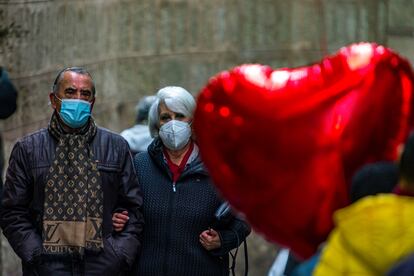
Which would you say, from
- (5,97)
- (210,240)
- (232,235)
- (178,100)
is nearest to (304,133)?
(210,240)

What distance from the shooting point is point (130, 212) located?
789 cm

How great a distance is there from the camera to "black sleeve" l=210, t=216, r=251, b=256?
7930mm

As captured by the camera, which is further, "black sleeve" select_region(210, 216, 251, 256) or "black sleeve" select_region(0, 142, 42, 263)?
"black sleeve" select_region(210, 216, 251, 256)

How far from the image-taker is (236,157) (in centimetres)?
580

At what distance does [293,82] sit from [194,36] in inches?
300

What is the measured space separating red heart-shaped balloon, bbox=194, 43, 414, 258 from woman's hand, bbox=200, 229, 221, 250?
6.40ft

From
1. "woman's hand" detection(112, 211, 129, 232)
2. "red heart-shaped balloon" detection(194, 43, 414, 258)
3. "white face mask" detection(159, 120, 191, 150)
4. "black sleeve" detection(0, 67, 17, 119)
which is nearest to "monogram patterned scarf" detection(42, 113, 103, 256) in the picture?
"woman's hand" detection(112, 211, 129, 232)

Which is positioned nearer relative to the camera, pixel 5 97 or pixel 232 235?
pixel 232 235

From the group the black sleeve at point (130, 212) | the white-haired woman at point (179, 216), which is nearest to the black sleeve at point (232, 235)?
the white-haired woman at point (179, 216)

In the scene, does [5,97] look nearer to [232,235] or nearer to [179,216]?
[179,216]

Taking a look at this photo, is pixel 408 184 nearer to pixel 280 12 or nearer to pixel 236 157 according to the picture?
pixel 236 157

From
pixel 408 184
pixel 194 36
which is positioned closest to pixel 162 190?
pixel 408 184

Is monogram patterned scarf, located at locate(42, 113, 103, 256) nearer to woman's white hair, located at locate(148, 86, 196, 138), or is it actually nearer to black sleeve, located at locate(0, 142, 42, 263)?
black sleeve, located at locate(0, 142, 42, 263)

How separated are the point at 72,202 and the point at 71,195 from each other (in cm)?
3
